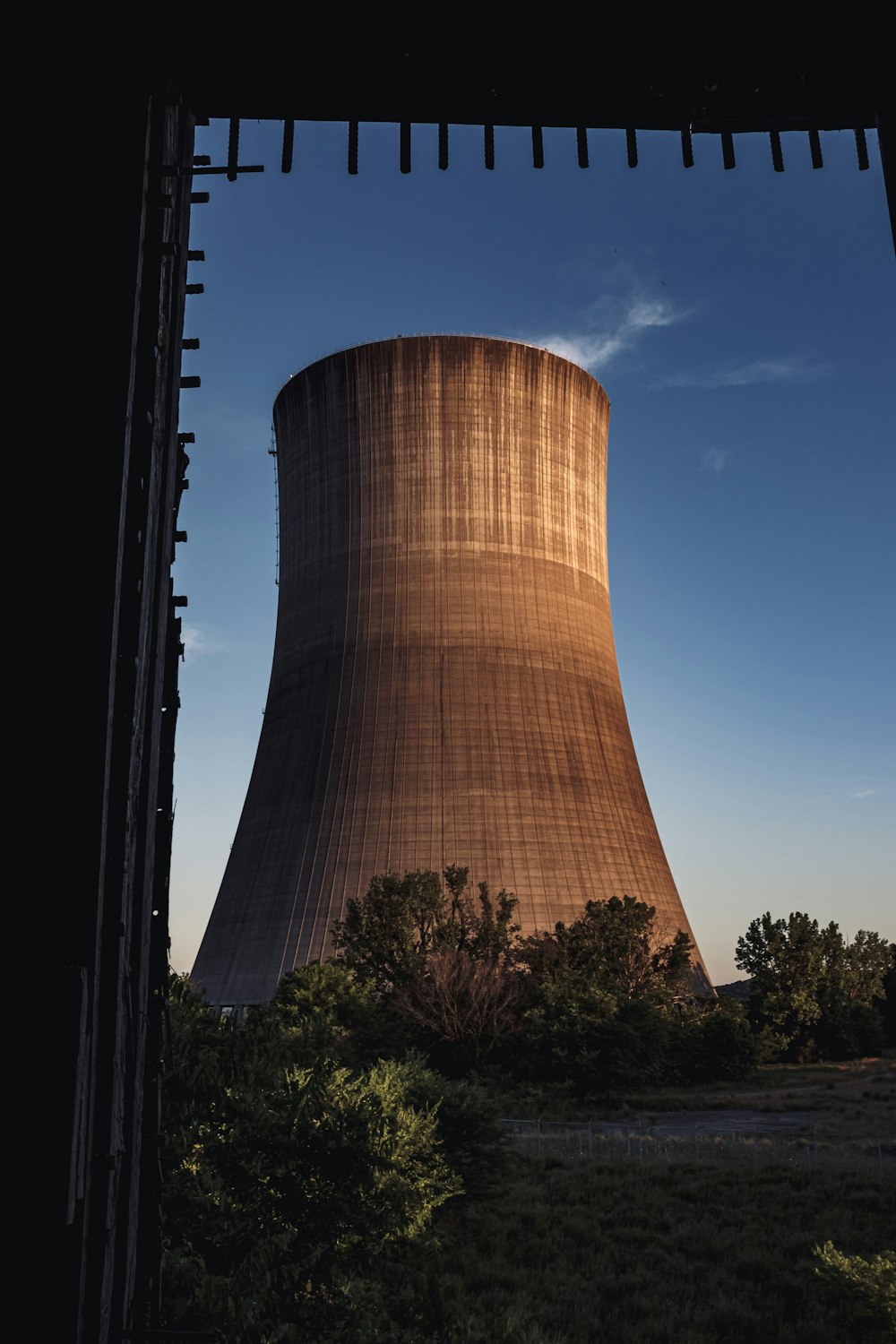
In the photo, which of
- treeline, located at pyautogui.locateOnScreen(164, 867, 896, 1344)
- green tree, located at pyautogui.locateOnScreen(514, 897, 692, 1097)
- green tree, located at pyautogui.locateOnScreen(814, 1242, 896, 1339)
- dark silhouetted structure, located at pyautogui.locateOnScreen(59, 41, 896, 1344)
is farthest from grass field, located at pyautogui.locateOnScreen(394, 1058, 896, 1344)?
dark silhouetted structure, located at pyautogui.locateOnScreen(59, 41, 896, 1344)

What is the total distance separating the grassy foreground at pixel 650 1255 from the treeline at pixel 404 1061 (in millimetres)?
550

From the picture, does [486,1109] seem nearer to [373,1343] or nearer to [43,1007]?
[373,1343]

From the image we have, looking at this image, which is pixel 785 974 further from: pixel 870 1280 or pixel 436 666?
pixel 870 1280

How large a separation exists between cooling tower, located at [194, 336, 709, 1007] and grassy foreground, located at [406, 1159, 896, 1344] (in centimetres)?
1231

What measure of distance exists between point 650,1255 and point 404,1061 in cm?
702

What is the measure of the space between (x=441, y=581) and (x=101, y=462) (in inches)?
1071

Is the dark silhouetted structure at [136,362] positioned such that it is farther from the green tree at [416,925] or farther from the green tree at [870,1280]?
the green tree at [416,925]

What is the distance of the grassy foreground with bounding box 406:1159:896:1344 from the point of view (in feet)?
31.6

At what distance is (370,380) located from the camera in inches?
1204

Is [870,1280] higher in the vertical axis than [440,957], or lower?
lower

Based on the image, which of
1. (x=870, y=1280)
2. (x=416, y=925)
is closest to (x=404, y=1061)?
(x=416, y=925)

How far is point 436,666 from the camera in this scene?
1110 inches

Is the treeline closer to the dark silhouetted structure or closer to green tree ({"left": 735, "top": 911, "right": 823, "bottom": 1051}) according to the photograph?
green tree ({"left": 735, "top": 911, "right": 823, "bottom": 1051})

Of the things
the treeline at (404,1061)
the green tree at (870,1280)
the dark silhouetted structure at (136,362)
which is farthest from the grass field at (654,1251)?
the dark silhouetted structure at (136,362)
